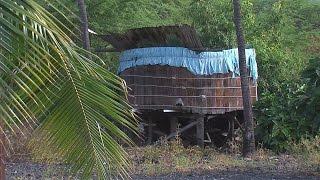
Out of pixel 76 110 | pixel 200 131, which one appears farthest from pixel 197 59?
pixel 76 110

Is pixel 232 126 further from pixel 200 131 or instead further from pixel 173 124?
pixel 173 124

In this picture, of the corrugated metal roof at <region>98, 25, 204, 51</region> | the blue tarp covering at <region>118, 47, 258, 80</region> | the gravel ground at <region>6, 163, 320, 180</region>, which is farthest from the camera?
the blue tarp covering at <region>118, 47, 258, 80</region>

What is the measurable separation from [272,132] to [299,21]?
12120 millimetres

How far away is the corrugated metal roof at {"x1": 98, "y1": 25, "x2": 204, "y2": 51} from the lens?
19625mm

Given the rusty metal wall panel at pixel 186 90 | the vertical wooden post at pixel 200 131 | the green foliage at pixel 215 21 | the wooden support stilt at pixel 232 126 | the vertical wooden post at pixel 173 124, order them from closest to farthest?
the rusty metal wall panel at pixel 186 90 < the vertical wooden post at pixel 200 131 < the wooden support stilt at pixel 232 126 < the vertical wooden post at pixel 173 124 < the green foliage at pixel 215 21

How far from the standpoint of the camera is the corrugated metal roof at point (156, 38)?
1962 cm

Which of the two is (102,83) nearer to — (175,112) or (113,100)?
(113,100)

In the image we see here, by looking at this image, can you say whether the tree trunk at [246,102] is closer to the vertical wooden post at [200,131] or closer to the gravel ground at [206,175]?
the vertical wooden post at [200,131]

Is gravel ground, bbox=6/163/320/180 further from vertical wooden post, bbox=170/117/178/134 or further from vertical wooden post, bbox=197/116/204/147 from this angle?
vertical wooden post, bbox=170/117/178/134

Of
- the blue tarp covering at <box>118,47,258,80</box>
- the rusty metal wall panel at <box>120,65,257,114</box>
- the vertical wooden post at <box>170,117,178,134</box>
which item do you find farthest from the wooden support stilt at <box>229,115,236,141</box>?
the blue tarp covering at <box>118,47,258,80</box>

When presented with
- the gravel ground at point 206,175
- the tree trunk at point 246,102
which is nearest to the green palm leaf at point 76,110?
the gravel ground at point 206,175

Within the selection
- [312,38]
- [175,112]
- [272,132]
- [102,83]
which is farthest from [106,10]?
[102,83]

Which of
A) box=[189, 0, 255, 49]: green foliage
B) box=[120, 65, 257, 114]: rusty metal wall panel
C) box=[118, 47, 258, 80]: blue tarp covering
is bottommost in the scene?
box=[120, 65, 257, 114]: rusty metal wall panel

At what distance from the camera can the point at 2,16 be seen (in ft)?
9.38
